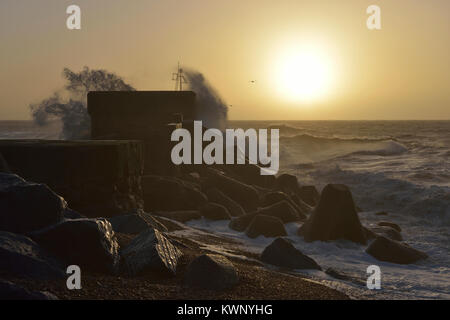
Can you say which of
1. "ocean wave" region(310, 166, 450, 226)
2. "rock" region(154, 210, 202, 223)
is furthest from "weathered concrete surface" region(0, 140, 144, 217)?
"ocean wave" region(310, 166, 450, 226)

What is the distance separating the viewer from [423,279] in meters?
6.43

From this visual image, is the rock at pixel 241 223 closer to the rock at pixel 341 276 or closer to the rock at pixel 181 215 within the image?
the rock at pixel 181 215

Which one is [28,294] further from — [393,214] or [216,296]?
[393,214]

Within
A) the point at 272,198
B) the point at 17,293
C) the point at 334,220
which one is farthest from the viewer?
the point at 272,198

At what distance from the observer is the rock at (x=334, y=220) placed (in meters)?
8.50

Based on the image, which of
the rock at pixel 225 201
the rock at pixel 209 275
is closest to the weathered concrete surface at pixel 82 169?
the rock at pixel 209 275

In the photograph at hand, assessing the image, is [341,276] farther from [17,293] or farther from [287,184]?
[287,184]

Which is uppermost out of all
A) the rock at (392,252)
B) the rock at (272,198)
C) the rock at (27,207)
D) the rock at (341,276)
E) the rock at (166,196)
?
the rock at (27,207)

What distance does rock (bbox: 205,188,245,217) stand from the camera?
10496mm

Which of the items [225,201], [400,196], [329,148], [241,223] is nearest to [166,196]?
[225,201]

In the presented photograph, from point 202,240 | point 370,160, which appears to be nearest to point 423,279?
point 202,240

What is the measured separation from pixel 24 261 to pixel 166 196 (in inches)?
232

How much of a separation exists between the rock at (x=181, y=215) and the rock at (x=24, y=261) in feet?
15.8

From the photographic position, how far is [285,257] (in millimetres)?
6234
